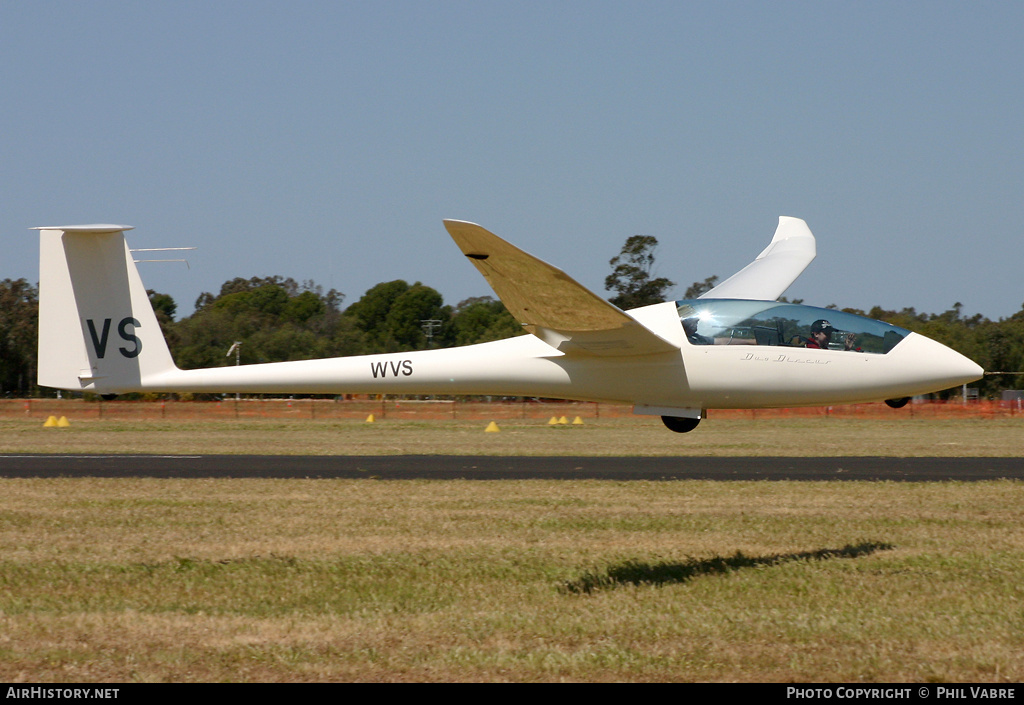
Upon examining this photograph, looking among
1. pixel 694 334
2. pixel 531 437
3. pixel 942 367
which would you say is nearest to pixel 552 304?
pixel 694 334

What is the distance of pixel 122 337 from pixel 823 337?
27.1 ft

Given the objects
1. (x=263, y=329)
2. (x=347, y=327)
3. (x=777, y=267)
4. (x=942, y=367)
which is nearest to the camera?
(x=942, y=367)

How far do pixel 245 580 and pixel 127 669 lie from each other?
9.73 ft

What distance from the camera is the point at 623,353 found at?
9.78 meters

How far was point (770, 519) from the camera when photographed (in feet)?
46.6

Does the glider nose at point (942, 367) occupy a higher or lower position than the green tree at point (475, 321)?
lower

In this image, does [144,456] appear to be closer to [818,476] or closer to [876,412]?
[818,476]

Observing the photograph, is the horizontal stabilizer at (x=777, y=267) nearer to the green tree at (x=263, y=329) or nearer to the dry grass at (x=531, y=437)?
the dry grass at (x=531, y=437)

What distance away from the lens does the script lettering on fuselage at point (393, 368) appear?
11.1m

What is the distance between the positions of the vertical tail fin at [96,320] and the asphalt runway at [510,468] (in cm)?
890

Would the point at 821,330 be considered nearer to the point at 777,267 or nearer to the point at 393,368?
the point at 393,368

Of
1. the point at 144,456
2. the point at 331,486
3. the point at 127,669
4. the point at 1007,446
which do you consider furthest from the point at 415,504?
the point at 1007,446

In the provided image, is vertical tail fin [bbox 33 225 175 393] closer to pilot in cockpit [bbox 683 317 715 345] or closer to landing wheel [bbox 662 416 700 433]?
landing wheel [bbox 662 416 700 433]

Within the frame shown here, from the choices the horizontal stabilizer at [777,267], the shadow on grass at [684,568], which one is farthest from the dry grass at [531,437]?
the shadow on grass at [684,568]
